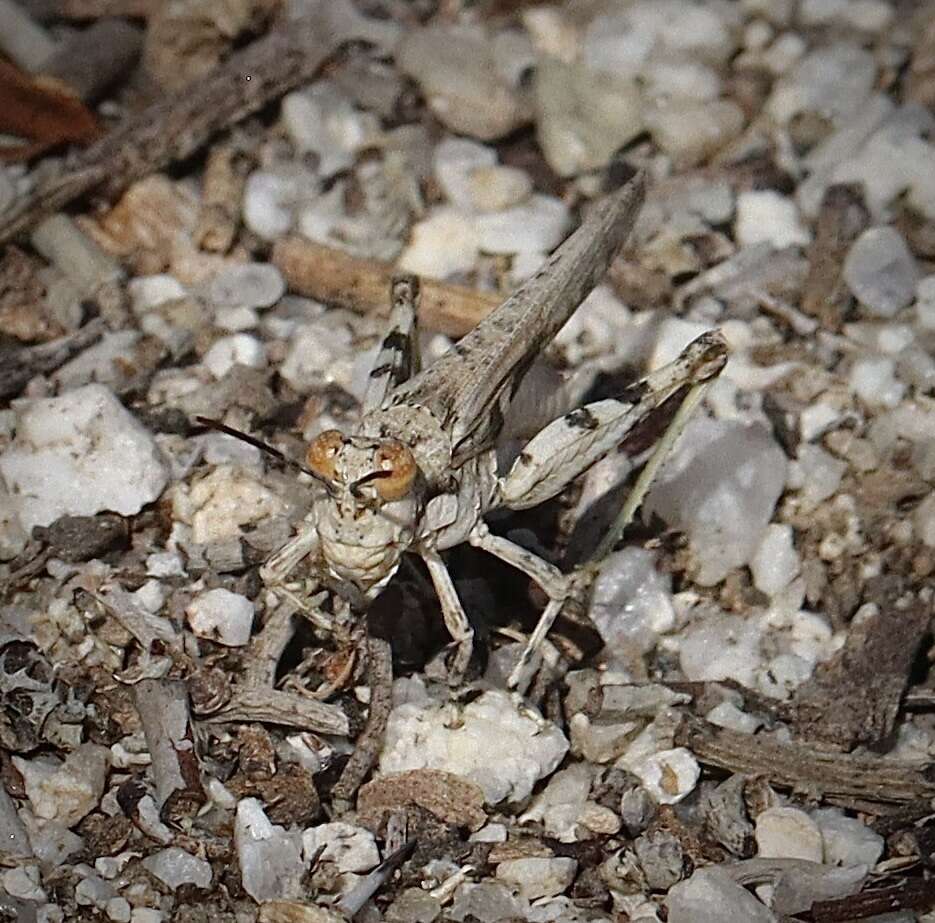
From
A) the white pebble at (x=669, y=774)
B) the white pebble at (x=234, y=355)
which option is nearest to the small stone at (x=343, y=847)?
the white pebble at (x=669, y=774)

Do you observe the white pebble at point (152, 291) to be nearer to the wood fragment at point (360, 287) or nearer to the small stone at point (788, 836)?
the wood fragment at point (360, 287)

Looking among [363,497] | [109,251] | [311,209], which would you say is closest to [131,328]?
[109,251]

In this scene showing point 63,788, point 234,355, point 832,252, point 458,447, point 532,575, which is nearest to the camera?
point 63,788

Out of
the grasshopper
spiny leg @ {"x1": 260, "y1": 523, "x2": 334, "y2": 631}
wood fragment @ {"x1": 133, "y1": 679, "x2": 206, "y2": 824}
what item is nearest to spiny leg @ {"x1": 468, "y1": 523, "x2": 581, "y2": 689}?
the grasshopper

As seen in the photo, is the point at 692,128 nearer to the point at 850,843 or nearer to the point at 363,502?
the point at 363,502

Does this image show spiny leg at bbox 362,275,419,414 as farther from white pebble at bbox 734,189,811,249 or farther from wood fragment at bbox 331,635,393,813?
white pebble at bbox 734,189,811,249

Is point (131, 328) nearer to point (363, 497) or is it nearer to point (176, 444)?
point (176, 444)

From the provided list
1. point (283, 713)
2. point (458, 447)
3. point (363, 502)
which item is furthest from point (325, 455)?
point (283, 713)
